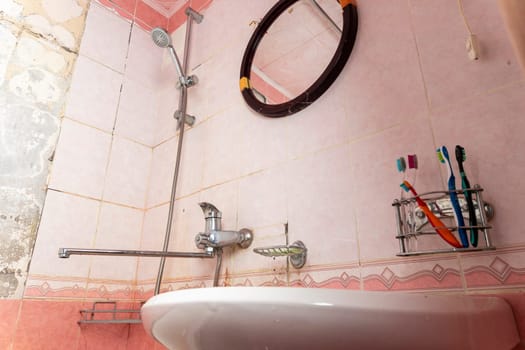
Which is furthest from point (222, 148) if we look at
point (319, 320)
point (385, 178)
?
point (319, 320)

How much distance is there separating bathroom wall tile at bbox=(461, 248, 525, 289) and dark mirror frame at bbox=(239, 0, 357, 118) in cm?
58

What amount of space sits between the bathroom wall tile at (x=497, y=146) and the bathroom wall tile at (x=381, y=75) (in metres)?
0.10

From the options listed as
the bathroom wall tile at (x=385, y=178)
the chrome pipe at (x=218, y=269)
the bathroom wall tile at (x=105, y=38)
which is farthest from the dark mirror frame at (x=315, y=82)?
the bathroom wall tile at (x=105, y=38)

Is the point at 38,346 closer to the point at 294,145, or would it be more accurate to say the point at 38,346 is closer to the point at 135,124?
the point at 135,124

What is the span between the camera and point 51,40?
56.2 inches

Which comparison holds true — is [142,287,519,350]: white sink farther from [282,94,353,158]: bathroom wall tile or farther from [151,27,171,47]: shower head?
[151,27,171,47]: shower head

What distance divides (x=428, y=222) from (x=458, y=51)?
1.31 ft

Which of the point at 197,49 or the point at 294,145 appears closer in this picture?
the point at 294,145

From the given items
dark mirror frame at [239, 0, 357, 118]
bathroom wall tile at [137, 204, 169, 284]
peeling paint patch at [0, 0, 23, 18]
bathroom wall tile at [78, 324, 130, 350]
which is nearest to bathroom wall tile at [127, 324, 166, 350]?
bathroom wall tile at [78, 324, 130, 350]

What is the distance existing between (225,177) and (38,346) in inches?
31.3

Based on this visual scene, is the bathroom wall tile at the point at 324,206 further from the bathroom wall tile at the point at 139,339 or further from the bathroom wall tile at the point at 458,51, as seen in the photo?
the bathroom wall tile at the point at 139,339

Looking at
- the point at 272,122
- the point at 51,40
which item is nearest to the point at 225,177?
the point at 272,122

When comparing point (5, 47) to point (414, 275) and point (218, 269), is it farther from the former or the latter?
point (414, 275)

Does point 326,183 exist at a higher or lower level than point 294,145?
lower
